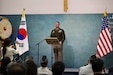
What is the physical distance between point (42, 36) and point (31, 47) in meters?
0.63

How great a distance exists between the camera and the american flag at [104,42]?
8.96 m

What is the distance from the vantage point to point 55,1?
9695mm

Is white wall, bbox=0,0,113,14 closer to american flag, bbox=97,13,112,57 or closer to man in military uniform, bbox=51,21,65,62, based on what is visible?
american flag, bbox=97,13,112,57

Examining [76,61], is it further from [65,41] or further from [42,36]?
[42,36]

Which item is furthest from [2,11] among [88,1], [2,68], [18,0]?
[2,68]

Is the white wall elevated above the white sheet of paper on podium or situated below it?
above

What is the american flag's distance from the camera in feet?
29.4

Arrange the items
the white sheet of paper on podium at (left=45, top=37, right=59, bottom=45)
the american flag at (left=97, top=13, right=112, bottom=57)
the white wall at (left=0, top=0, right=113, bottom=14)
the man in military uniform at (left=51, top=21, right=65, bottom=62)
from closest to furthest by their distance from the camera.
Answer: the white sheet of paper on podium at (left=45, top=37, right=59, bottom=45) < the man in military uniform at (left=51, top=21, right=65, bottom=62) < the american flag at (left=97, top=13, right=112, bottom=57) < the white wall at (left=0, top=0, right=113, bottom=14)

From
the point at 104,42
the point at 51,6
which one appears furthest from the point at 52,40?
the point at 51,6

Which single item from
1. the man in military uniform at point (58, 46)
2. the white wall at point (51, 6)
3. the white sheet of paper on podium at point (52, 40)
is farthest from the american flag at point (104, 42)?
the white sheet of paper on podium at point (52, 40)

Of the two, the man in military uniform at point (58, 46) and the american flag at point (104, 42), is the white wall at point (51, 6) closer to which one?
the american flag at point (104, 42)

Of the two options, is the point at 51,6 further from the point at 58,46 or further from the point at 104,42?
the point at 104,42

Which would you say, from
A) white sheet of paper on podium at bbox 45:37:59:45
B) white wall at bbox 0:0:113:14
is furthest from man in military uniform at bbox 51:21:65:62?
white wall at bbox 0:0:113:14

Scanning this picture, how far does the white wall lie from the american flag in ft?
2.78
